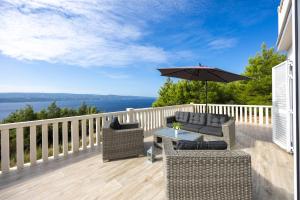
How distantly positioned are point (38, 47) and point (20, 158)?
23.3 feet

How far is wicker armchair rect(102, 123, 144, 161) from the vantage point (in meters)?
3.36

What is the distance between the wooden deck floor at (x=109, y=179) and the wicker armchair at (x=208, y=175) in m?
0.50

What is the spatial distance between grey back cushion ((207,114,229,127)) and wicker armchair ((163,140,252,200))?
3.06 metres

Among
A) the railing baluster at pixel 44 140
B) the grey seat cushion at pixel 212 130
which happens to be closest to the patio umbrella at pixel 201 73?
the grey seat cushion at pixel 212 130

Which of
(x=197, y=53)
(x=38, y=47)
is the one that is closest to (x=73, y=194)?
(x=38, y=47)

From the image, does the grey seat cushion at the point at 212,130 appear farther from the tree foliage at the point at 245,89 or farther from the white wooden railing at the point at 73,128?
the tree foliage at the point at 245,89

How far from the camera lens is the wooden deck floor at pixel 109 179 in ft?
7.22

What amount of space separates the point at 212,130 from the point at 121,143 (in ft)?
8.09

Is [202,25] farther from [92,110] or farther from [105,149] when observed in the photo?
[105,149]

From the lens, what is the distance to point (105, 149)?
3.35m

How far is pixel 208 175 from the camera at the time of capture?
1758 mm

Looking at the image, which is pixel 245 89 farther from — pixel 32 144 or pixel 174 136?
pixel 32 144

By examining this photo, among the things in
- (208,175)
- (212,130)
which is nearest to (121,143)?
(208,175)

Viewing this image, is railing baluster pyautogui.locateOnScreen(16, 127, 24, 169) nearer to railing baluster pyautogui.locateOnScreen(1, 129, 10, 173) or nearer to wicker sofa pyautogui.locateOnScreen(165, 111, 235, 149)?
railing baluster pyautogui.locateOnScreen(1, 129, 10, 173)
